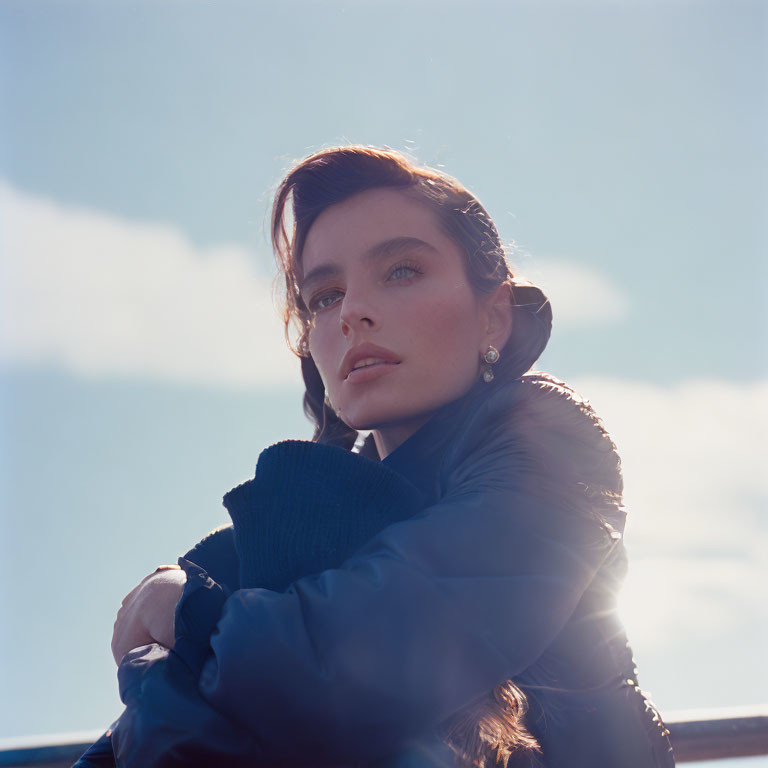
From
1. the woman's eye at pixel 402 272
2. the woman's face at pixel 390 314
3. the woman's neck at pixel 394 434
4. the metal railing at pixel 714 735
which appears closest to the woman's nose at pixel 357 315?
the woman's face at pixel 390 314

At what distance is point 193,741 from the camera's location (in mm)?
1031

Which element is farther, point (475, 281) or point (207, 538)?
point (475, 281)

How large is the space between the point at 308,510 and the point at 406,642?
11.2 inches

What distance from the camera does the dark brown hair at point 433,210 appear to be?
1.95 meters

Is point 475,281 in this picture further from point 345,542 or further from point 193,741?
point 193,741

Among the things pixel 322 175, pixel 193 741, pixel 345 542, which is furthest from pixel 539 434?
pixel 322 175

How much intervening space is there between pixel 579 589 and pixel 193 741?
24.2 inches

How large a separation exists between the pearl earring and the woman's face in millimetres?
19

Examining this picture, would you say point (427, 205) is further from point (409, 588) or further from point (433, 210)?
point (409, 588)

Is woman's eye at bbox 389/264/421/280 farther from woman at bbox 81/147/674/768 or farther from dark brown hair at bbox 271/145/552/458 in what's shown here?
dark brown hair at bbox 271/145/552/458

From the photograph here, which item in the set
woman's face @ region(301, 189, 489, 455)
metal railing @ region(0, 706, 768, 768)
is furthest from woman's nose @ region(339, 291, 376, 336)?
metal railing @ region(0, 706, 768, 768)

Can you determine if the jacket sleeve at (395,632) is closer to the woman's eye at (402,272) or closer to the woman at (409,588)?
the woman at (409,588)

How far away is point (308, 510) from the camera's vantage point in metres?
1.25

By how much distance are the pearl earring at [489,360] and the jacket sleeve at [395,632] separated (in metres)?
0.66
